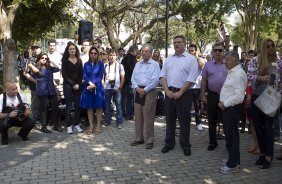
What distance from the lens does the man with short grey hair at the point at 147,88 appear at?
673 cm

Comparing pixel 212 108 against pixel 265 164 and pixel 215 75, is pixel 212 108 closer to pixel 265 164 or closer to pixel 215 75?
pixel 215 75

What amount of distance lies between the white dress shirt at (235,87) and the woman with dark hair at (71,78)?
357cm

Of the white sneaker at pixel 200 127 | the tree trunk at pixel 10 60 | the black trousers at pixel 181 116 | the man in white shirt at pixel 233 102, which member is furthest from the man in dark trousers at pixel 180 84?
the tree trunk at pixel 10 60

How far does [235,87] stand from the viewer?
5.28 metres

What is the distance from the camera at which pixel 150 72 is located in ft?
22.2

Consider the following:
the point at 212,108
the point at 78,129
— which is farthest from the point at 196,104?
the point at 78,129

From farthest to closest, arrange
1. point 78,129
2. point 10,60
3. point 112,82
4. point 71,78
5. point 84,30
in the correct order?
point 84,30 → point 10,60 → point 112,82 → point 78,129 → point 71,78

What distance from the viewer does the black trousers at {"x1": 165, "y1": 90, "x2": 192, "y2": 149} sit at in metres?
6.27

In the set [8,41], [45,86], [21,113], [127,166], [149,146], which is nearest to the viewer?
[127,166]

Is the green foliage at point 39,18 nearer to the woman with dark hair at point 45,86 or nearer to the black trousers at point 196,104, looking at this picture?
the woman with dark hair at point 45,86

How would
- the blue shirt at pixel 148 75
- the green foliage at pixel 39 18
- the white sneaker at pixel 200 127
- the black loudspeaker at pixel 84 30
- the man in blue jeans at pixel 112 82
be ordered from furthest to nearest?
1. the black loudspeaker at pixel 84 30
2. the green foliage at pixel 39 18
3. the man in blue jeans at pixel 112 82
4. the white sneaker at pixel 200 127
5. the blue shirt at pixel 148 75

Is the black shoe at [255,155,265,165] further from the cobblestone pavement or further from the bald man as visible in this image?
the bald man

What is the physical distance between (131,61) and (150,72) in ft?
9.07

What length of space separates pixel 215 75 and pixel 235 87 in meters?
1.16
